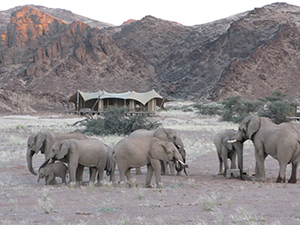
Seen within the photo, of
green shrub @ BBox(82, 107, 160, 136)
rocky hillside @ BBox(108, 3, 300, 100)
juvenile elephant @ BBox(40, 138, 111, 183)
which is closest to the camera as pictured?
juvenile elephant @ BBox(40, 138, 111, 183)

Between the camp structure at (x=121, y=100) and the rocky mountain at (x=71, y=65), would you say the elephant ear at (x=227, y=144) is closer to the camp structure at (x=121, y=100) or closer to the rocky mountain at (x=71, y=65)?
the camp structure at (x=121, y=100)

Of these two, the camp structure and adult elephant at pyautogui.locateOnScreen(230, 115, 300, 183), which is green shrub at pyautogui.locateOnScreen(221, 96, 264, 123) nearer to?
the camp structure

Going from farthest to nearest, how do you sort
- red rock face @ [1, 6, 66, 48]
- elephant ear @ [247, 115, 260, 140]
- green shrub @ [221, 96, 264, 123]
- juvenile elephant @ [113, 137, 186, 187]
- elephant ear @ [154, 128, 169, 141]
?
red rock face @ [1, 6, 66, 48] → green shrub @ [221, 96, 264, 123] → elephant ear @ [154, 128, 169, 141] → elephant ear @ [247, 115, 260, 140] → juvenile elephant @ [113, 137, 186, 187]

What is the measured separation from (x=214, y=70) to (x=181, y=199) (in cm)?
9231

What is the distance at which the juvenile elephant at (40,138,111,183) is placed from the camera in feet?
26.6

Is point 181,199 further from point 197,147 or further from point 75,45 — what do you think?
point 75,45

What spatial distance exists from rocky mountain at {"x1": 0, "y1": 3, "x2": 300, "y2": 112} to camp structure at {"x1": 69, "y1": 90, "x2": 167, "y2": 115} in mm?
12983

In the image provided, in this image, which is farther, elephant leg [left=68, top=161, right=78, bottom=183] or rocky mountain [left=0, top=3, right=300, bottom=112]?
rocky mountain [left=0, top=3, right=300, bottom=112]

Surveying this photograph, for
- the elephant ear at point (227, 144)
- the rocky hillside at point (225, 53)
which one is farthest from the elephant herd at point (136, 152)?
the rocky hillside at point (225, 53)

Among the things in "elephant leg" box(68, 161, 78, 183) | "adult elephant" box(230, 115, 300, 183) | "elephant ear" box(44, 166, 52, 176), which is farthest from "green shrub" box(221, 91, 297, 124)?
"elephant leg" box(68, 161, 78, 183)

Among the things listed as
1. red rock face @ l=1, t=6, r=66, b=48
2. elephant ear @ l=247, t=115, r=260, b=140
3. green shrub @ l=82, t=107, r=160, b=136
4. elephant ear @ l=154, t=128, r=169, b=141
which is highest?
red rock face @ l=1, t=6, r=66, b=48

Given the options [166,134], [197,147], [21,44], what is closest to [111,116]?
[197,147]

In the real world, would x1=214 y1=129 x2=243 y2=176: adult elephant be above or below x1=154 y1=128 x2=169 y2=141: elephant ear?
below

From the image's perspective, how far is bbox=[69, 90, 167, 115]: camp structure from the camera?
163 feet
